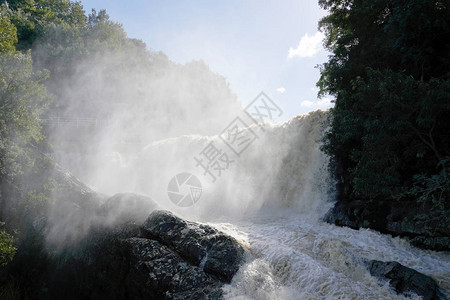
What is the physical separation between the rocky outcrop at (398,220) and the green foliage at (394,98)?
576mm

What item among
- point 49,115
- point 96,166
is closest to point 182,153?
point 96,166

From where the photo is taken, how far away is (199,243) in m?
6.02

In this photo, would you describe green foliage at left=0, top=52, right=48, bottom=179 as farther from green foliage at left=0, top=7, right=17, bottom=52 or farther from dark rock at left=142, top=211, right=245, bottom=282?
dark rock at left=142, top=211, right=245, bottom=282

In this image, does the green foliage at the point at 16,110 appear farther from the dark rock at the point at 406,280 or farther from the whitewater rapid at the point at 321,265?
the dark rock at the point at 406,280

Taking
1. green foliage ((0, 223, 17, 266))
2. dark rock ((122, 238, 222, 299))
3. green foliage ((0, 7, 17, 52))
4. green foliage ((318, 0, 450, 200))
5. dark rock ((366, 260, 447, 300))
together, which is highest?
green foliage ((0, 7, 17, 52))

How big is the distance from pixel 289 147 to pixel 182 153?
26.0 feet

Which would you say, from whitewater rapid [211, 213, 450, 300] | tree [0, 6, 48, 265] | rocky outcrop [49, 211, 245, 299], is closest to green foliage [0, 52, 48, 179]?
tree [0, 6, 48, 265]

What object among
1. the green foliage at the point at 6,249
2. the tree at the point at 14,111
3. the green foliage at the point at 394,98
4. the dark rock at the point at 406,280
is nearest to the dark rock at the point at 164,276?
the dark rock at the point at 406,280

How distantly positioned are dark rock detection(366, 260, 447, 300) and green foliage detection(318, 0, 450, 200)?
190 cm

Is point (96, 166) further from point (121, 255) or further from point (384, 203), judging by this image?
point (384, 203)

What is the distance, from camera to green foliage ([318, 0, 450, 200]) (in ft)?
20.1

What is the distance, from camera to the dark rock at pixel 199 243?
5680 millimetres

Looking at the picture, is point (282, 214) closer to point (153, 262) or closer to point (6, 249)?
point (153, 262)

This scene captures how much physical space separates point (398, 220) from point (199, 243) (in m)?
6.01
